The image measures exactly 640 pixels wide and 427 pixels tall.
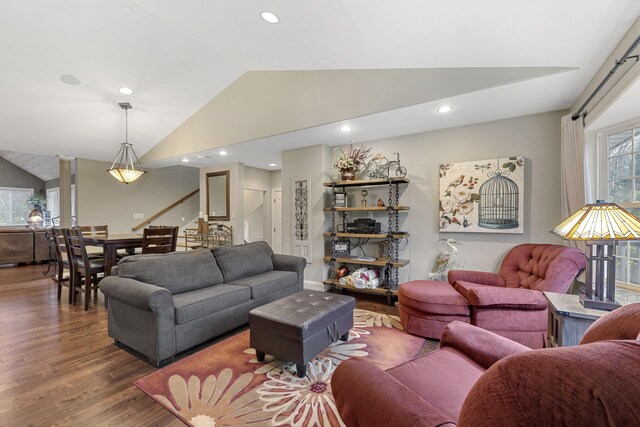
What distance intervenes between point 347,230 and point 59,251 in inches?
170

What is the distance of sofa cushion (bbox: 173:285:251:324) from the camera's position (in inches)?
93.0

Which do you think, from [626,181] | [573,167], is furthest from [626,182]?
[573,167]

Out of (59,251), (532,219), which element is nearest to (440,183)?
(532,219)

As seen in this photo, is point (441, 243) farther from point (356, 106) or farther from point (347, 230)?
point (356, 106)

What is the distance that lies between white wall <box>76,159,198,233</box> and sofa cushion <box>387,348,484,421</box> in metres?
7.24

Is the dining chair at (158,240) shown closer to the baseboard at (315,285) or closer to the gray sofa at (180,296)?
the gray sofa at (180,296)

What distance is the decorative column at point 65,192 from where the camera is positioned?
5961mm

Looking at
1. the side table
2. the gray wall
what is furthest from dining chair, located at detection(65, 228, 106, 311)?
the gray wall

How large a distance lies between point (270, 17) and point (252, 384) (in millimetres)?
2985

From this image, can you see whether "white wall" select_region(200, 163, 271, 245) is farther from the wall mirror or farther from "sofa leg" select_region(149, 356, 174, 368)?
"sofa leg" select_region(149, 356, 174, 368)

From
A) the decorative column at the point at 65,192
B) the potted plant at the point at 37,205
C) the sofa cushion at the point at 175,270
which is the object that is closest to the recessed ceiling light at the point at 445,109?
the sofa cushion at the point at 175,270

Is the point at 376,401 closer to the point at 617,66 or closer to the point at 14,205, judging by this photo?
the point at 617,66

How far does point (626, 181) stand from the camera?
7.93ft

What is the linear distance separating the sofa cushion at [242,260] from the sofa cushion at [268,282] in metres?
0.08
